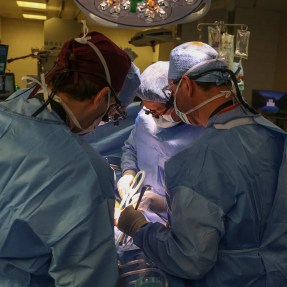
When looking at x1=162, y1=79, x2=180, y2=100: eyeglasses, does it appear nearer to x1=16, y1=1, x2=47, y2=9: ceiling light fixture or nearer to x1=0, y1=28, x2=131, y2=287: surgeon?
x1=0, y1=28, x2=131, y2=287: surgeon

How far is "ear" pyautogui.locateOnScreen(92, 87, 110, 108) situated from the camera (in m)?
1.09

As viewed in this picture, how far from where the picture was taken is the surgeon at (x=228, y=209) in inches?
42.1

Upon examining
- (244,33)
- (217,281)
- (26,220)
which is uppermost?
(244,33)

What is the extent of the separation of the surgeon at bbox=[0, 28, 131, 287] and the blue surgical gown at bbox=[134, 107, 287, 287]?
248 mm

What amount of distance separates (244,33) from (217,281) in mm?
1629

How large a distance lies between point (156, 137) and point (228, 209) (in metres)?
1.05

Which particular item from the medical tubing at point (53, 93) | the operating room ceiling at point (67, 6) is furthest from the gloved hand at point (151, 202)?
the operating room ceiling at point (67, 6)

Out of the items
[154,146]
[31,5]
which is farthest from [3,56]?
[31,5]

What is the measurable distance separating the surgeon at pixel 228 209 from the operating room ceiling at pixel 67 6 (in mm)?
2074

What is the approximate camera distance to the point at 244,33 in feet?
7.22

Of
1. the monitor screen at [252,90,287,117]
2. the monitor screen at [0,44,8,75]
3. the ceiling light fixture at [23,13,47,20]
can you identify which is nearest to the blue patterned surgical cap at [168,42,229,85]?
the monitor screen at [0,44,8,75]

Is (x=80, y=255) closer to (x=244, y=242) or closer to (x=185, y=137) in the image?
(x=244, y=242)

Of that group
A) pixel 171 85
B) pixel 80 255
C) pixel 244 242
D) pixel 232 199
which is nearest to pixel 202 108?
pixel 171 85

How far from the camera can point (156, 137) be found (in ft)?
6.84
